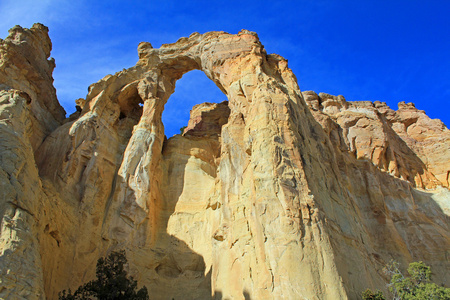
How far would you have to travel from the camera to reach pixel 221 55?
2241 cm

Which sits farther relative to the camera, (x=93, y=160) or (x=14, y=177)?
(x=93, y=160)

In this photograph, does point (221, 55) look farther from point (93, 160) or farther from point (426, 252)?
point (426, 252)

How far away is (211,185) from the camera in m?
21.2

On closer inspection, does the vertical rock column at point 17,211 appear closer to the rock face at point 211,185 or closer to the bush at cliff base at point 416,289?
the rock face at point 211,185

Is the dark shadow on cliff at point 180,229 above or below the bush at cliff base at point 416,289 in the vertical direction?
above

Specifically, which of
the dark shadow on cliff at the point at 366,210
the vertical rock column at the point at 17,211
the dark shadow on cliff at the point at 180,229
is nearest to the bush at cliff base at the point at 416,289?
the dark shadow on cliff at the point at 366,210

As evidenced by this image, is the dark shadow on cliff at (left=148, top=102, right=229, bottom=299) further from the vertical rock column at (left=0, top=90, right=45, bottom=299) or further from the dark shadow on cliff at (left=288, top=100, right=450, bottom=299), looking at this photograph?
the vertical rock column at (left=0, top=90, right=45, bottom=299)

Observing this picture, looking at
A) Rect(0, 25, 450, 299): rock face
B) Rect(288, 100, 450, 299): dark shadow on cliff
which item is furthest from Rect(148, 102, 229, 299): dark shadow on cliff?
Rect(288, 100, 450, 299): dark shadow on cliff

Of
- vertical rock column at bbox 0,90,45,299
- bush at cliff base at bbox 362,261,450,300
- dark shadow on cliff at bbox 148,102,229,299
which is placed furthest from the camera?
dark shadow on cliff at bbox 148,102,229,299

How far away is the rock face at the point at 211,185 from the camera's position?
1258 centimetres

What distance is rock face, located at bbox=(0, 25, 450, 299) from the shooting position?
41.3 ft

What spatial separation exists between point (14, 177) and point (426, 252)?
16.8 metres

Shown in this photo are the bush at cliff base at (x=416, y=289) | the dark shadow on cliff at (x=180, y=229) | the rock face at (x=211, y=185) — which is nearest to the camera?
the bush at cliff base at (x=416, y=289)

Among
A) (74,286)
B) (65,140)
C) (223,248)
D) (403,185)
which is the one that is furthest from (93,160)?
(403,185)
